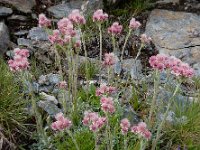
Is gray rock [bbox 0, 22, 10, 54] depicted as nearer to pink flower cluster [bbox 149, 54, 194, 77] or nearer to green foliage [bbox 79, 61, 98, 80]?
green foliage [bbox 79, 61, 98, 80]

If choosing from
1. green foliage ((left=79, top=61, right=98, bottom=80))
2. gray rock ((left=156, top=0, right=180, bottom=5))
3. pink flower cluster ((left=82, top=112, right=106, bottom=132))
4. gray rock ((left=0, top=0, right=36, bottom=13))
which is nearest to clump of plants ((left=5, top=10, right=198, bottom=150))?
pink flower cluster ((left=82, top=112, right=106, bottom=132))

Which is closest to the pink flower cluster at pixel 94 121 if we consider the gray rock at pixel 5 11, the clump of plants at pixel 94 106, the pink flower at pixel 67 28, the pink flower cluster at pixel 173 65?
the clump of plants at pixel 94 106

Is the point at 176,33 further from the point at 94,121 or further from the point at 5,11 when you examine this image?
the point at 94,121

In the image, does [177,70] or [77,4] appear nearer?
[177,70]

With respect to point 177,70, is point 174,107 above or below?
below

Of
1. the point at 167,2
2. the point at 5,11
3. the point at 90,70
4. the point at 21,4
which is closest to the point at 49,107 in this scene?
the point at 90,70

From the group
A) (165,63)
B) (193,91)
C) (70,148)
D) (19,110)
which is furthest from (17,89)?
(193,91)

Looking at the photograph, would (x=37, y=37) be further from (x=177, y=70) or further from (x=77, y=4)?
(x=177, y=70)
